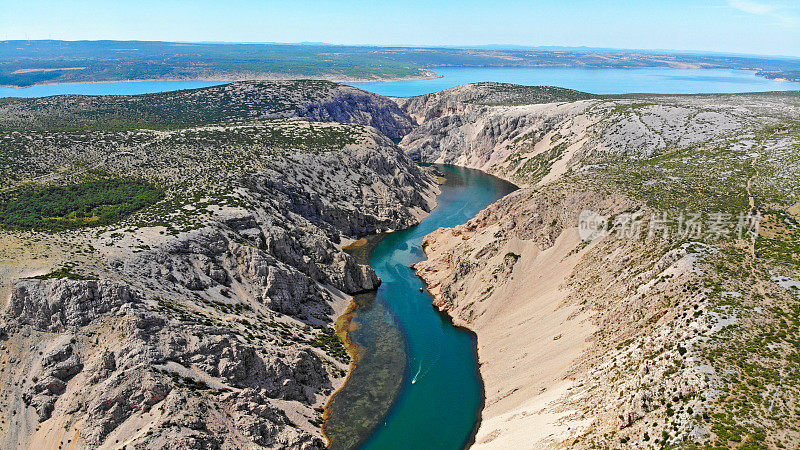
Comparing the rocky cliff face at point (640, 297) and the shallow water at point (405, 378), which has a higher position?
the rocky cliff face at point (640, 297)

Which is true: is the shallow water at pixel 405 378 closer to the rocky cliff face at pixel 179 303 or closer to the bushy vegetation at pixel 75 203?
the rocky cliff face at pixel 179 303

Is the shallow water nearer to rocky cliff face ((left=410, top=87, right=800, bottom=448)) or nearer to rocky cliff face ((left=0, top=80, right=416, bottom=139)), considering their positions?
rocky cliff face ((left=410, top=87, right=800, bottom=448))

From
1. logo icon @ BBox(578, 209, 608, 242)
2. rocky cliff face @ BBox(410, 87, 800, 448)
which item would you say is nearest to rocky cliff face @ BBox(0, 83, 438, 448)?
rocky cliff face @ BBox(410, 87, 800, 448)

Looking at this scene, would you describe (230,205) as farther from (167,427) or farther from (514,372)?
(514,372)

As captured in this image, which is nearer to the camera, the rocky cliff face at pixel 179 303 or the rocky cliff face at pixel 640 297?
the rocky cliff face at pixel 640 297

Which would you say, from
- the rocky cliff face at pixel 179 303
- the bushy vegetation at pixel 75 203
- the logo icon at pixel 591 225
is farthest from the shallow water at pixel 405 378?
the bushy vegetation at pixel 75 203

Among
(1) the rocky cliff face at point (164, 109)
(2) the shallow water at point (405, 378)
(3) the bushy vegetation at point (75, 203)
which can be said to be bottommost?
(2) the shallow water at point (405, 378)

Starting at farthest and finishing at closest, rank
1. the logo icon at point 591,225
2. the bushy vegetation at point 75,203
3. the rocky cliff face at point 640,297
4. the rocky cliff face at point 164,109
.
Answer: the rocky cliff face at point 164,109 < the logo icon at point 591,225 < the bushy vegetation at point 75,203 < the rocky cliff face at point 640,297
